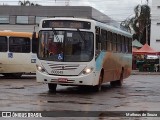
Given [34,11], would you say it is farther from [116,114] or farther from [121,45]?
[116,114]

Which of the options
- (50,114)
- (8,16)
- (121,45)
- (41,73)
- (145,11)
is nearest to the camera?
(50,114)

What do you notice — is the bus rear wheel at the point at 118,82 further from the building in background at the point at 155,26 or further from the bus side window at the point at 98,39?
the building in background at the point at 155,26

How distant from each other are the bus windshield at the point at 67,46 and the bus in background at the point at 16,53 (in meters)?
10.00

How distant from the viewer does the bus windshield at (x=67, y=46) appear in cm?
1880

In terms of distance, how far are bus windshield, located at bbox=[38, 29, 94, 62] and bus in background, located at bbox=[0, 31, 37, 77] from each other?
10.00m

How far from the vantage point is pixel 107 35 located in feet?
71.3

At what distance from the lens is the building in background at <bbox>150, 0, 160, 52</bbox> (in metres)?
83.6

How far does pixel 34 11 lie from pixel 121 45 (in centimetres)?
A: 3960

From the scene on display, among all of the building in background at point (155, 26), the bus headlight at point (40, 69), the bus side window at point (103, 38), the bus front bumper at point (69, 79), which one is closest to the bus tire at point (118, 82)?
the bus side window at point (103, 38)

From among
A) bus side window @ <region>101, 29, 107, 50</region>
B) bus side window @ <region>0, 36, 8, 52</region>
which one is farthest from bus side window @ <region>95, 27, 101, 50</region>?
bus side window @ <region>0, 36, 8, 52</region>

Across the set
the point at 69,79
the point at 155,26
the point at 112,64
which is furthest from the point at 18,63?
the point at 155,26

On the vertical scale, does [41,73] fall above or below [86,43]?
below

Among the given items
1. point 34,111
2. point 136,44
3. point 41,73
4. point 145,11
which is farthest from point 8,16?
point 34,111

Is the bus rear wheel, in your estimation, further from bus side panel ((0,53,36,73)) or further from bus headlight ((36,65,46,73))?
bus headlight ((36,65,46,73))
